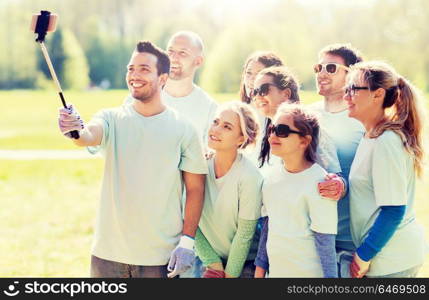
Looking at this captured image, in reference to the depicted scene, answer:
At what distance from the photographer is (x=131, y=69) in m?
4.16

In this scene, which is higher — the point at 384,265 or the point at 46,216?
the point at 384,265

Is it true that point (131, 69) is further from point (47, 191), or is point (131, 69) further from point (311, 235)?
point (47, 191)

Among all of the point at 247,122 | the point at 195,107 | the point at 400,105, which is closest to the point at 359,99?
the point at 400,105

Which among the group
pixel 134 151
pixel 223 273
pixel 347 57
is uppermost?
pixel 347 57

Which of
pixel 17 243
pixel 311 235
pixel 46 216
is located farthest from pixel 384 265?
pixel 46 216

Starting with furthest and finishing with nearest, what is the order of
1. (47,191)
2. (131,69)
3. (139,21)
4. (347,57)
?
(139,21) → (47,191) → (347,57) → (131,69)

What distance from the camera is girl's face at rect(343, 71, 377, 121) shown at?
13.3ft

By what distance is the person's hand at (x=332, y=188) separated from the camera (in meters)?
3.93

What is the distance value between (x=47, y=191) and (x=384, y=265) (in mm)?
10148

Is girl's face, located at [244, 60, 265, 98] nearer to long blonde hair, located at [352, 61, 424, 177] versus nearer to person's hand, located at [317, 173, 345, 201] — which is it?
long blonde hair, located at [352, 61, 424, 177]

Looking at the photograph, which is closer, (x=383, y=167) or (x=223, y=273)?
(x=383, y=167)

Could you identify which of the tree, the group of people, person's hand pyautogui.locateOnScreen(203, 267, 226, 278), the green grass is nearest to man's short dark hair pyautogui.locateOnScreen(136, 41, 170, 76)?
the group of people

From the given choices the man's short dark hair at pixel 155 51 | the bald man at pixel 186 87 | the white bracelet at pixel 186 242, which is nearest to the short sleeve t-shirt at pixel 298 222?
the white bracelet at pixel 186 242

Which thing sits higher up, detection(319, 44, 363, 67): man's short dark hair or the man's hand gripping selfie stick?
detection(319, 44, 363, 67): man's short dark hair
